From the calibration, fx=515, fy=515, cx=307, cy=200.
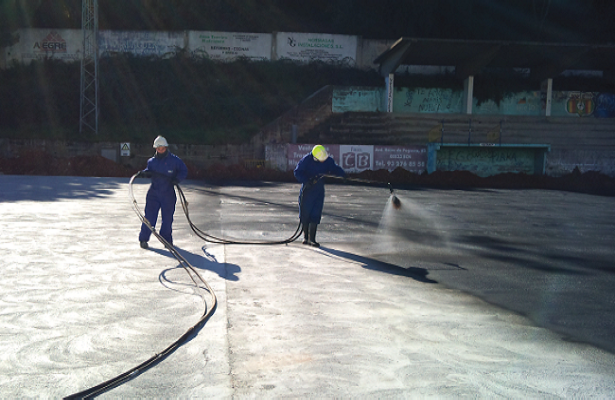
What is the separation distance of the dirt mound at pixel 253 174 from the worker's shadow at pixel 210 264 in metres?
20.4

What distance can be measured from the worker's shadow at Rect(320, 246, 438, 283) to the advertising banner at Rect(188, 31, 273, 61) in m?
33.3

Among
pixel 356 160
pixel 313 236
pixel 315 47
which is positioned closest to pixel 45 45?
pixel 315 47

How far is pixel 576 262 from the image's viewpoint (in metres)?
9.15

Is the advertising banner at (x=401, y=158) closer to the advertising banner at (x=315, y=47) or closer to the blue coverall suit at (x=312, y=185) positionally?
the advertising banner at (x=315, y=47)

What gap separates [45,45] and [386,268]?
1566 inches

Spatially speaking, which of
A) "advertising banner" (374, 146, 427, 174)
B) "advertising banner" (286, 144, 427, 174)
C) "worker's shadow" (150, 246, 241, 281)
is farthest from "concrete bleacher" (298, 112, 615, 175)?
"worker's shadow" (150, 246, 241, 281)

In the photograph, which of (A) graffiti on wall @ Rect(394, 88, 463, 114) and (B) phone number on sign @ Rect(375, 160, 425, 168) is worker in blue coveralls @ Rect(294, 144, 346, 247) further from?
(A) graffiti on wall @ Rect(394, 88, 463, 114)

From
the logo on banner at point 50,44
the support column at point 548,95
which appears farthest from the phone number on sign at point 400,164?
the logo on banner at point 50,44

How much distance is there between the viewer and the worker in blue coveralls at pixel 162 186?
369 inches

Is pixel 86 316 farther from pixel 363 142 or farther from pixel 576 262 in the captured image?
pixel 363 142

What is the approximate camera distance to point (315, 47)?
40.0 metres

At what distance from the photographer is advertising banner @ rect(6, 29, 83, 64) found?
3912 centimetres

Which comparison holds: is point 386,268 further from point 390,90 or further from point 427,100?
point 427,100

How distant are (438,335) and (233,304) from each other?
2.35 m
